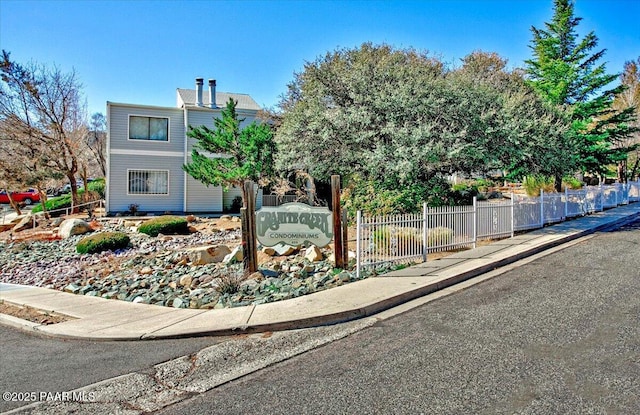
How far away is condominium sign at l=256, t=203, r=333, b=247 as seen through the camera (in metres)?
10.1

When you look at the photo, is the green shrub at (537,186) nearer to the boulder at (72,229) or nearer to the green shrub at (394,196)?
the green shrub at (394,196)

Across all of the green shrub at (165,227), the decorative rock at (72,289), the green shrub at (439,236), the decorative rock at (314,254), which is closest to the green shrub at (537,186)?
the green shrub at (439,236)

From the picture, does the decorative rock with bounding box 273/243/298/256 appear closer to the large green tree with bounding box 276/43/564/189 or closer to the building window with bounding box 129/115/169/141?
the large green tree with bounding box 276/43/564/189

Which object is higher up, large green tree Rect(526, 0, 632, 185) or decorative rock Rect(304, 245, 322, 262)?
large green tree Rect(526, 0, 632, 185)

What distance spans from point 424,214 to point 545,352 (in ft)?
18.2

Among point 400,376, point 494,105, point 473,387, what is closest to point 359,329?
point 400,376

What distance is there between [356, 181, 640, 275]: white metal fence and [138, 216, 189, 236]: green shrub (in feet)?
32.0

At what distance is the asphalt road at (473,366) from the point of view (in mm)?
3951

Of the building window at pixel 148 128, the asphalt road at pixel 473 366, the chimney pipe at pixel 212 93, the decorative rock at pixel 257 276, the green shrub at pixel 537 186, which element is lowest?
the asphalt road at pixel 473 366

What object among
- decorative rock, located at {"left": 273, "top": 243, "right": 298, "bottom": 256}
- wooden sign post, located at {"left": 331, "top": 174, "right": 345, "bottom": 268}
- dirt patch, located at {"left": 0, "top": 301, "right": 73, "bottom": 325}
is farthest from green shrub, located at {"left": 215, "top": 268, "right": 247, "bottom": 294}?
decorative rock, located at {"left": 273, "top": 243, "right": 298, "bottom": 256}

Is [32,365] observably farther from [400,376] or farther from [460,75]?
[460,75]

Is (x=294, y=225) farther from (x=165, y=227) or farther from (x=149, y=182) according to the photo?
(x=149, y=182)

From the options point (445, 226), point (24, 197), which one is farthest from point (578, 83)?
point (24, 197)

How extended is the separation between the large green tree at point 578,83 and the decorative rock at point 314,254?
15806 mm
